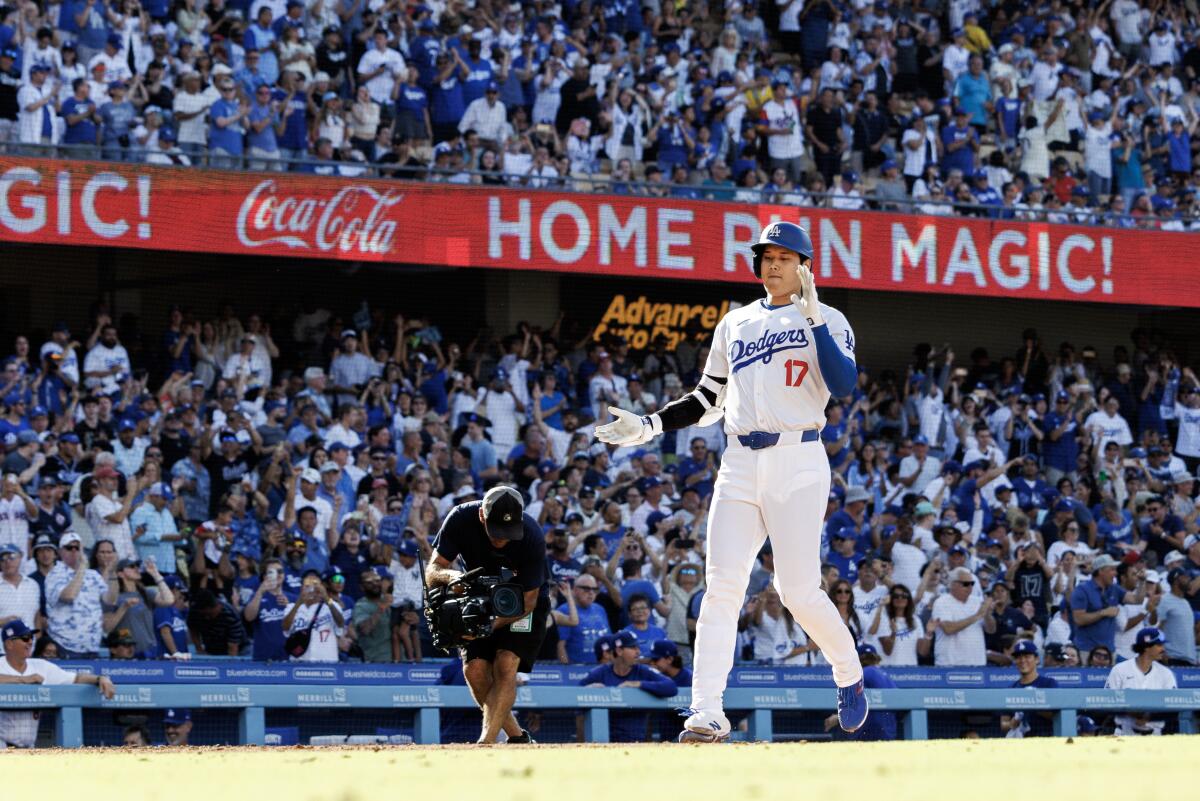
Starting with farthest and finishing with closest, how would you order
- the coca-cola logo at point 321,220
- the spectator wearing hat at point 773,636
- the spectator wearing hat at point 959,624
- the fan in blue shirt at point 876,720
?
the coca-cola logo at point 321,220, the spectator wearing hat at point 959,624, the spectator wearing hat at point 773,636, the fan in blue shirt at point 876,720

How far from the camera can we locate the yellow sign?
19344 millimetres

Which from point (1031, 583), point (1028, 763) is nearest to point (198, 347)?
point (1031, 583)

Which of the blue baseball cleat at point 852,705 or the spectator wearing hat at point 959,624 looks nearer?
the blue baseball cleat at point 852,705

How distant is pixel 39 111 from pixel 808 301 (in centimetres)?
1004

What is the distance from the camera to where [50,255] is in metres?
17.5

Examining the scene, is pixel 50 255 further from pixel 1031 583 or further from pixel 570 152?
pixel 1031 583

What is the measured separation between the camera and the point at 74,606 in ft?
38.8

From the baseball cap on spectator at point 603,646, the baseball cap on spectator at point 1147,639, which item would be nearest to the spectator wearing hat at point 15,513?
the baseball cap on spectator at point 603,646

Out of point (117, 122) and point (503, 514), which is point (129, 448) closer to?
point (117, 122)

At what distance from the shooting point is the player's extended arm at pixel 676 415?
25.1 feet

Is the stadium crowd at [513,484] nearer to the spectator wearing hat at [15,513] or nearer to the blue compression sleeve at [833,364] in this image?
the spectator wearing hat at [15,513]

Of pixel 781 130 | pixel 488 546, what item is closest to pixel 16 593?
pixel 488 546

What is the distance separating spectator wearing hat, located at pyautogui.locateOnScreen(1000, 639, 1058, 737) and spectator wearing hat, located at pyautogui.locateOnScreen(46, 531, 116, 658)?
5.86 meters

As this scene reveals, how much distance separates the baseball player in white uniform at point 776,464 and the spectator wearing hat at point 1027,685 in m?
4.99
